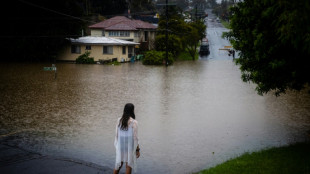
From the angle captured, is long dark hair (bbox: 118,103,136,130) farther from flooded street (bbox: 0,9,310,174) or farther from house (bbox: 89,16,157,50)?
house (bbox: 89,16,157,50)

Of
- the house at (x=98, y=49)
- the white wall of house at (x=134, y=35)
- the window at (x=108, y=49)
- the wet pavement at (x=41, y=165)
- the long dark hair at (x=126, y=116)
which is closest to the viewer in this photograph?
the long dark hair at (x=126, y=116)

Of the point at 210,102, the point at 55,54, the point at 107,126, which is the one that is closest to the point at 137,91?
the point at 210,102

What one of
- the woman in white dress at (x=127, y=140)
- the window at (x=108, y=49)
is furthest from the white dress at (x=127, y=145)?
the window at (x=108, y=49)

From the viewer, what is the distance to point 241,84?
27656 millimetres

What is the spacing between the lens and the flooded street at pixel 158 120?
10539 mm

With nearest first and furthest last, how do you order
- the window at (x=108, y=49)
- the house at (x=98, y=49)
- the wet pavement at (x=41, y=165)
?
the wet pavement at (x=41, y=165)
the house at (x=98, y=49)
the window at (x=108, y=49)

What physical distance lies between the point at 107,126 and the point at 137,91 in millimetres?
9755

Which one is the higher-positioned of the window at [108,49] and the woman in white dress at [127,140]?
the window at [108,49]

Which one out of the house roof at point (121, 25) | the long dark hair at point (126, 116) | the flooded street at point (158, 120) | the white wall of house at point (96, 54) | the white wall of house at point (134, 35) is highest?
the house roof at point (121, 25)

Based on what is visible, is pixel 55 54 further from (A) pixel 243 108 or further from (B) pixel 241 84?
(A) pixel 243 108

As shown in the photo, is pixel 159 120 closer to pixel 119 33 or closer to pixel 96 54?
pixel 96 54

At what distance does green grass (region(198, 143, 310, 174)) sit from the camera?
26.0 feet

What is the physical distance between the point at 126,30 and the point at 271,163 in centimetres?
4886

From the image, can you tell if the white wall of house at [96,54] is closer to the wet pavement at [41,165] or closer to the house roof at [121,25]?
the house roof at [121,25]
